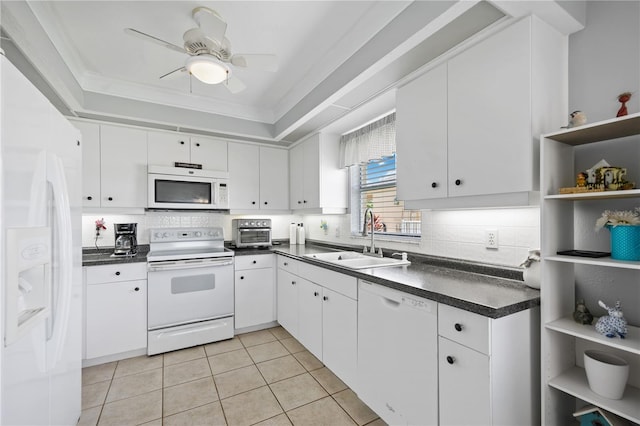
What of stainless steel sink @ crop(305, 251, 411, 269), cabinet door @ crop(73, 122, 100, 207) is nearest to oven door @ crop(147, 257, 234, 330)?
cabinet door @ crop(73, 122, 100, 207)

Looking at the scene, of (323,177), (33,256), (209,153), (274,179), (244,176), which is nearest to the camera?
(33,256)

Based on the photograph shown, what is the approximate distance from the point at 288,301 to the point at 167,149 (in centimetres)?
210

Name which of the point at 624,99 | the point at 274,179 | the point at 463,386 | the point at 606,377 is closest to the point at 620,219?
the point at 624,99

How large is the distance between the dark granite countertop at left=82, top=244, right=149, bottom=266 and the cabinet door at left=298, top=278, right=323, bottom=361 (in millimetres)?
1523

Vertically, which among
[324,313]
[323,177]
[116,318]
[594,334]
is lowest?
[116,318]

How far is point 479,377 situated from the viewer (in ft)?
3.98

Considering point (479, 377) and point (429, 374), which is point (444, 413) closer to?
point (429, 374)

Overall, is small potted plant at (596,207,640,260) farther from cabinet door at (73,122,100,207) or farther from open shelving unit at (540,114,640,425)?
cabinet door at (73,122,100,207)

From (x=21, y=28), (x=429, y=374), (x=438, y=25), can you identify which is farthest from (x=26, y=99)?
(x=429, y=374)

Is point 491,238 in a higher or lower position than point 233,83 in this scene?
lower

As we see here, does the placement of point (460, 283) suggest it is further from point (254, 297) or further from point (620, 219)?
point (254, 297)

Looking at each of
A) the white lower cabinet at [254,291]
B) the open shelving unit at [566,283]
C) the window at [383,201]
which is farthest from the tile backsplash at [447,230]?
the white lower cabinet at [254,291]

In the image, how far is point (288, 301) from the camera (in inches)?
119

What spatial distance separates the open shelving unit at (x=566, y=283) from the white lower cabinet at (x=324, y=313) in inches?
41.1
